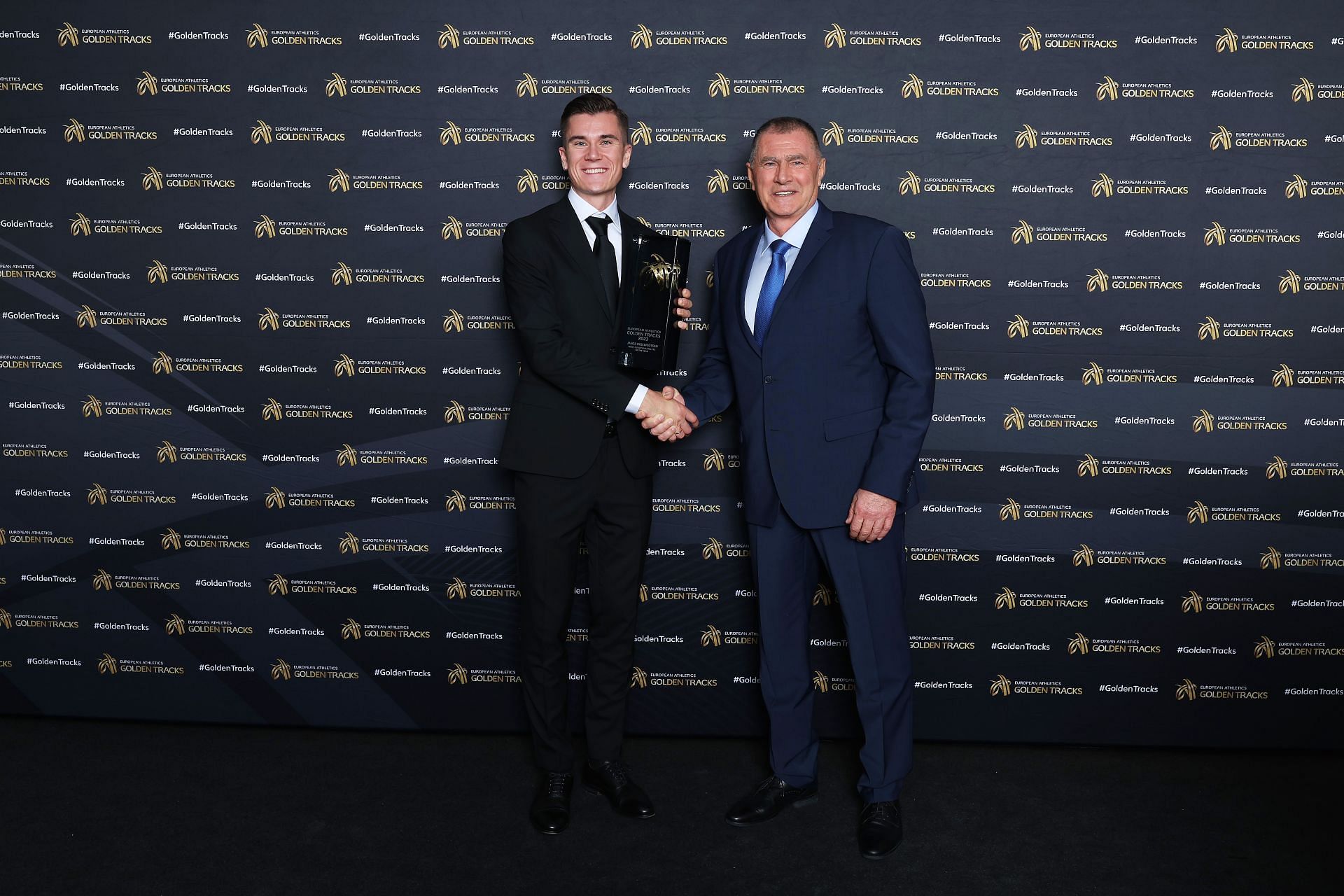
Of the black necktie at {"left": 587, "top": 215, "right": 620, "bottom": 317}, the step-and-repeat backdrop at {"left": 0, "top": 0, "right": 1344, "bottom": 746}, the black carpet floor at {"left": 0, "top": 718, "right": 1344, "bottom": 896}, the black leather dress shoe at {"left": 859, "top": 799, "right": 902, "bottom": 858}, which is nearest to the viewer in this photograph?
the black carpet floor at {"left": 0, "top": 718, "right": 1344, "bottom": 896}

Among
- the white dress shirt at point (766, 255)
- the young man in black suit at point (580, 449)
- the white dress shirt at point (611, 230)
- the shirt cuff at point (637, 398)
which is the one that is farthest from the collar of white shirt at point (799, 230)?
the shirt cuff at point (637, 398)

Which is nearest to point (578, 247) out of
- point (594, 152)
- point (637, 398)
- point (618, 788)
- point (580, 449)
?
point (594, 152)

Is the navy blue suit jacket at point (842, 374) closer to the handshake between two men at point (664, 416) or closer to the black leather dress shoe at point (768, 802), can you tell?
the handshake between two men at point (664, 416)

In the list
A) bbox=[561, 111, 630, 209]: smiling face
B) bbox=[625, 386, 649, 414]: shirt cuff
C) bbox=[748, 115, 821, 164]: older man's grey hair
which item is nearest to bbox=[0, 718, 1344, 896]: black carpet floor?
bbox=[625, 386, 649, 414]: shirt cuff

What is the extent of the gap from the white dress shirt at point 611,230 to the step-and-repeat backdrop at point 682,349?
41 centimetres

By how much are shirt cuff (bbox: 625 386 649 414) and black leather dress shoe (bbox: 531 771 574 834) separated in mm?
1097

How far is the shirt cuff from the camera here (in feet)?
8.47

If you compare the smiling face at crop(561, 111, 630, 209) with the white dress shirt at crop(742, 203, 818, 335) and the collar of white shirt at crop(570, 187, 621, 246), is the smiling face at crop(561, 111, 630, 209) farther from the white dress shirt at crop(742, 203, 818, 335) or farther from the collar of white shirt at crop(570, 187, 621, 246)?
the white dress shirt at crop(742, 203, 818, 335)

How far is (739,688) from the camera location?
129 inches

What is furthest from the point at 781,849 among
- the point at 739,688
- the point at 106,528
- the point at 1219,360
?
the point at 106,528

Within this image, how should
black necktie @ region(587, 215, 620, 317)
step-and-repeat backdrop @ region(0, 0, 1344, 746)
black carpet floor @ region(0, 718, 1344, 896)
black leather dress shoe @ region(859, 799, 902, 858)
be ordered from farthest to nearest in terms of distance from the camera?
step-and-repeat backdrop @ region(0, 0, 1344, 746)
black necktie @ region(587, 215, 620, 317)
black leather dress shoe @ region(859, 799, 902, 858)
black carpet floor @ region(0, 718, 1344, 896)

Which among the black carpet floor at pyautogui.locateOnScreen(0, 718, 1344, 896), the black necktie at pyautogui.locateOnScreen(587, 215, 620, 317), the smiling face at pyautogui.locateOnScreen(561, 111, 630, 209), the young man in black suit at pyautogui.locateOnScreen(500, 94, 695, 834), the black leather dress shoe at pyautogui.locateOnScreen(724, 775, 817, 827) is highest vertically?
the smiling face at pyautogui.locateOnScreen(561, 111, 630, 209)

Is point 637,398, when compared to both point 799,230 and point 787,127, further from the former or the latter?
point 787,127

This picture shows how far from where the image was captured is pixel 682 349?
3119 mm
